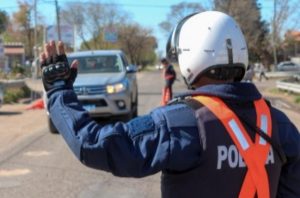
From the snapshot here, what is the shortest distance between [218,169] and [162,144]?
0.22 meters

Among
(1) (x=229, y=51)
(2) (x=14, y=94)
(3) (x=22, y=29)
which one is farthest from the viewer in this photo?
(3) (x=22, y=29)

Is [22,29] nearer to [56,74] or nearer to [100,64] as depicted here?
[100,64]

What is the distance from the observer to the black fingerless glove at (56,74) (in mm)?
2387

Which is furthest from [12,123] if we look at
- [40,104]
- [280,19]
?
[280,19]

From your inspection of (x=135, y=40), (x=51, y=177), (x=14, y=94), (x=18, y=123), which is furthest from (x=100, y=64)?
(x=135, y=40)

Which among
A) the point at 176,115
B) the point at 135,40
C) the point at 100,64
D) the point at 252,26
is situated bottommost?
the point at 135,40

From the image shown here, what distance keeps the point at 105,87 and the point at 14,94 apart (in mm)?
12519

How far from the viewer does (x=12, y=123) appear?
16.8 m

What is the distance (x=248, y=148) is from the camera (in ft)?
7.64

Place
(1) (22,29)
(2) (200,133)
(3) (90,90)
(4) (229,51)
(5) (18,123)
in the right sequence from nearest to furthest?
(2) (200,133)
(4) (229,51)
(3) (90,90)
(5) (18,123)
(1) (22,29)

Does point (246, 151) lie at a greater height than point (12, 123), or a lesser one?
greater

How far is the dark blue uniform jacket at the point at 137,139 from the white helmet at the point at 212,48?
12 centimetres

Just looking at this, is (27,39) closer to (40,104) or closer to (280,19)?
(280,19)

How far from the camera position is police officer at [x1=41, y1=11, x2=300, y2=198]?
7.49ft
